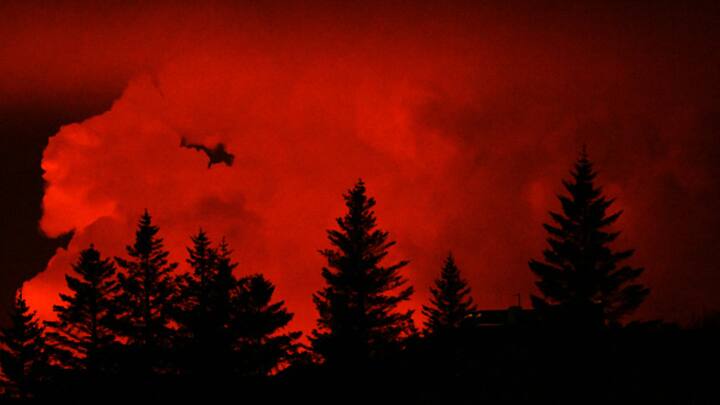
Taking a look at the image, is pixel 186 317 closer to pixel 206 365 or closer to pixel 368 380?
pixel 206 365

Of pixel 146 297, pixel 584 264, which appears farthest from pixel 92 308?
pixel 584 264

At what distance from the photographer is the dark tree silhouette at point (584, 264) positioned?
4831 cm

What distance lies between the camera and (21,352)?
204ft

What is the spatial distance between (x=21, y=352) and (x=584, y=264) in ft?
137

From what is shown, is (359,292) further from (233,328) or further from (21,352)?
(21,352)

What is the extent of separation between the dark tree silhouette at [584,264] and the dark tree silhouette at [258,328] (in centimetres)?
1558

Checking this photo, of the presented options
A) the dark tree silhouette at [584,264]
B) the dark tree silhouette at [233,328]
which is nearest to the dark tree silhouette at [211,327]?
the dark tree silhouette at [233,328]

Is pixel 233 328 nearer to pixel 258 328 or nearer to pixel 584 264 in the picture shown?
pixel 258 328

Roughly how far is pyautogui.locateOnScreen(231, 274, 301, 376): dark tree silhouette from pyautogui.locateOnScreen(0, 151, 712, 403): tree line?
6 cm

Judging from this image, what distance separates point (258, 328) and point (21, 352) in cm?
2574

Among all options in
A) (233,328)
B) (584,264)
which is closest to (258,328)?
(233,328)

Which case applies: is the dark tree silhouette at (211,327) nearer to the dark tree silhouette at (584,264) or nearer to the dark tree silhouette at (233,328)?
the dark tree silhouette at (233,328)

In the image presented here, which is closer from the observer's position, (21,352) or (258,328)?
(258,328)

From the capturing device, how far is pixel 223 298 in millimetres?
44219
